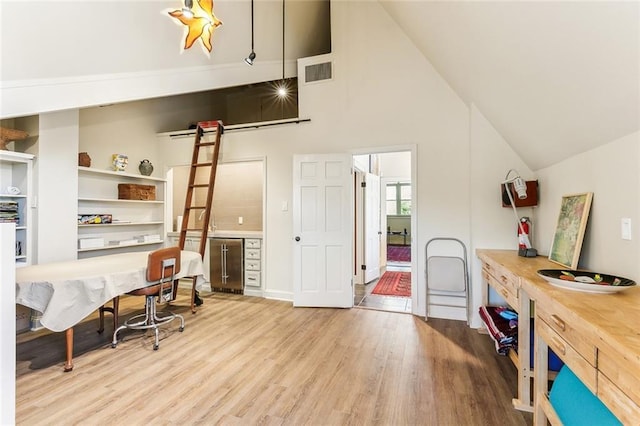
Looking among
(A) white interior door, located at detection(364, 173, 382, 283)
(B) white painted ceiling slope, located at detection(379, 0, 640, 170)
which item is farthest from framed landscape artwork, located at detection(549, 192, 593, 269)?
(A) white interior door, located at detection(364, 173, 382, 283)

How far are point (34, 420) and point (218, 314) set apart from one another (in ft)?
6.50

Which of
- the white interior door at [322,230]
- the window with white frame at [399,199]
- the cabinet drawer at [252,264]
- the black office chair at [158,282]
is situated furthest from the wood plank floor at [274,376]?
the window with white frame at [399,199]

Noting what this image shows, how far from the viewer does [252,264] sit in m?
4.59

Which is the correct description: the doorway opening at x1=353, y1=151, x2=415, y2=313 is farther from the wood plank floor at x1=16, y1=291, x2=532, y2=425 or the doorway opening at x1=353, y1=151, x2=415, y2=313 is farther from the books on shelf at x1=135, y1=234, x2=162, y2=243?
the books on shelf at x1=135, y1=234, x2=162, y2=243

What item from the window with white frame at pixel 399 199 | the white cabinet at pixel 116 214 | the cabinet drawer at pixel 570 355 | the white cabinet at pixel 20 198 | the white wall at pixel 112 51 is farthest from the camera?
the window with white frame at pixel 399 199

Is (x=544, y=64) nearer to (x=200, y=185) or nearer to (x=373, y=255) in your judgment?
(x=200, y=185)

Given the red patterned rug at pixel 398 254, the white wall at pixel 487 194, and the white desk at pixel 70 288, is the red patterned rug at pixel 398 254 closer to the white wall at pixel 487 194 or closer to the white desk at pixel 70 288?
the white wall at pixel 487 194

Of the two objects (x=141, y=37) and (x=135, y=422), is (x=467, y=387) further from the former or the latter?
(x=141, y=37)

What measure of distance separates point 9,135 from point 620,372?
4.90 metres

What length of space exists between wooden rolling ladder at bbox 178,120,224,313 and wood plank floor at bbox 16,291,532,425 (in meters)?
1.18

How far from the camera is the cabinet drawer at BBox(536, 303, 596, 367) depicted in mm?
1096

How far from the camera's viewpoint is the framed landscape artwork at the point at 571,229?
2020 millimetres

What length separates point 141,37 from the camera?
2912 millimetres

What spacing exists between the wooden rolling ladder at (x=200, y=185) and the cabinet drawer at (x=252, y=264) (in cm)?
69
